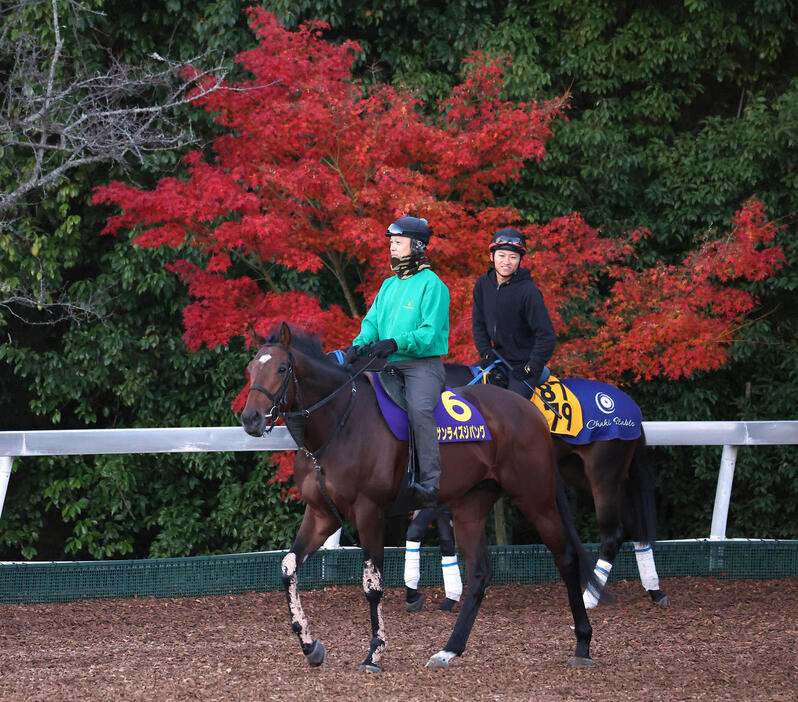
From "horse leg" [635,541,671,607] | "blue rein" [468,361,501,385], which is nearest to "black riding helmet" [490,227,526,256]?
"blue rein" [468,361,501,385]

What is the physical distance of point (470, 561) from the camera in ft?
20.0

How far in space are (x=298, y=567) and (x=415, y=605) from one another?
2.19 metres

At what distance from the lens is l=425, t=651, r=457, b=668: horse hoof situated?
578 cm

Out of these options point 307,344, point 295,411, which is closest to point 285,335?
point 307,344

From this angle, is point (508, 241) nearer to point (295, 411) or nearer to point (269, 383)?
point (295, 411)

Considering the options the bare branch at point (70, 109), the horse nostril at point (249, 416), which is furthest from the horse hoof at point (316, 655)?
the bare branch at point (70, 109)

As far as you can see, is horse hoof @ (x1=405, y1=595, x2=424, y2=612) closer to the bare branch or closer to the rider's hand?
the rider's hand

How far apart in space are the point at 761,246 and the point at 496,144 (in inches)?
171

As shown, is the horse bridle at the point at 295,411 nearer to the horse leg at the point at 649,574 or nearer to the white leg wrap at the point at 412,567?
the white leg wrap at the point at 412,567

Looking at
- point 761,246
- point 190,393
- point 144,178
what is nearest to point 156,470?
point 190,393

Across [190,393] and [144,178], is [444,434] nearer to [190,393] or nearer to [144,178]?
[190,393]

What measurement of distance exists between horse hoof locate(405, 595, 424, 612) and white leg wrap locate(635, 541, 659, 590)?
171cm

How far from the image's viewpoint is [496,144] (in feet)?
29.6

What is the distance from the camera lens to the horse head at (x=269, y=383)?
5221 millimetres
